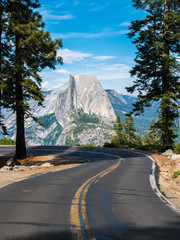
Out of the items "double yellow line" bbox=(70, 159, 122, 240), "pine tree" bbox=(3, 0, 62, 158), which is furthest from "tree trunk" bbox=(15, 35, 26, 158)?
"double yellow line" bbox=(70, 159, 122, 240)

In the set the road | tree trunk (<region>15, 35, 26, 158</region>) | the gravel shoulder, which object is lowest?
the gravel shoulder

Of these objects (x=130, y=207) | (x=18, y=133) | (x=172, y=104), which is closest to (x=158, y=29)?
(x=172, y=104)

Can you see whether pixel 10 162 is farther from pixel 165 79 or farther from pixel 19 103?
pixel 165 79

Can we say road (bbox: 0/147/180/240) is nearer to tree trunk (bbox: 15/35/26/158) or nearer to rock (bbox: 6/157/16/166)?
rock (bbox: 6/157/16/166)

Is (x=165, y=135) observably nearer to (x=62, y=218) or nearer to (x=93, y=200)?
(x=93, y=200)

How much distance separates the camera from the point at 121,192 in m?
9.06

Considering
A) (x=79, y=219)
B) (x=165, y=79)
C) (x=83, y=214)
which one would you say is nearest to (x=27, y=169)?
(x=83, y=214)

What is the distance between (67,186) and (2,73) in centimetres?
993

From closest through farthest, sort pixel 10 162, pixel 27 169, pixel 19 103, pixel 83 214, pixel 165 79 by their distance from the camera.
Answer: pixel 83 214 < pixel 27 169 < pixel 10 162 < pixel 19 103 < pixel 165 79

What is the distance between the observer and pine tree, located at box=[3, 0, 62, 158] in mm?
17453

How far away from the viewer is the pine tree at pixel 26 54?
17.5 m

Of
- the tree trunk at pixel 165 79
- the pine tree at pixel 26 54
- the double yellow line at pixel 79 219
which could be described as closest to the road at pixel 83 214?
the double yellow line at pixel 79 219

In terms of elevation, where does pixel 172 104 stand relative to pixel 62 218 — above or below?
above

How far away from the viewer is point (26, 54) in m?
18.4
